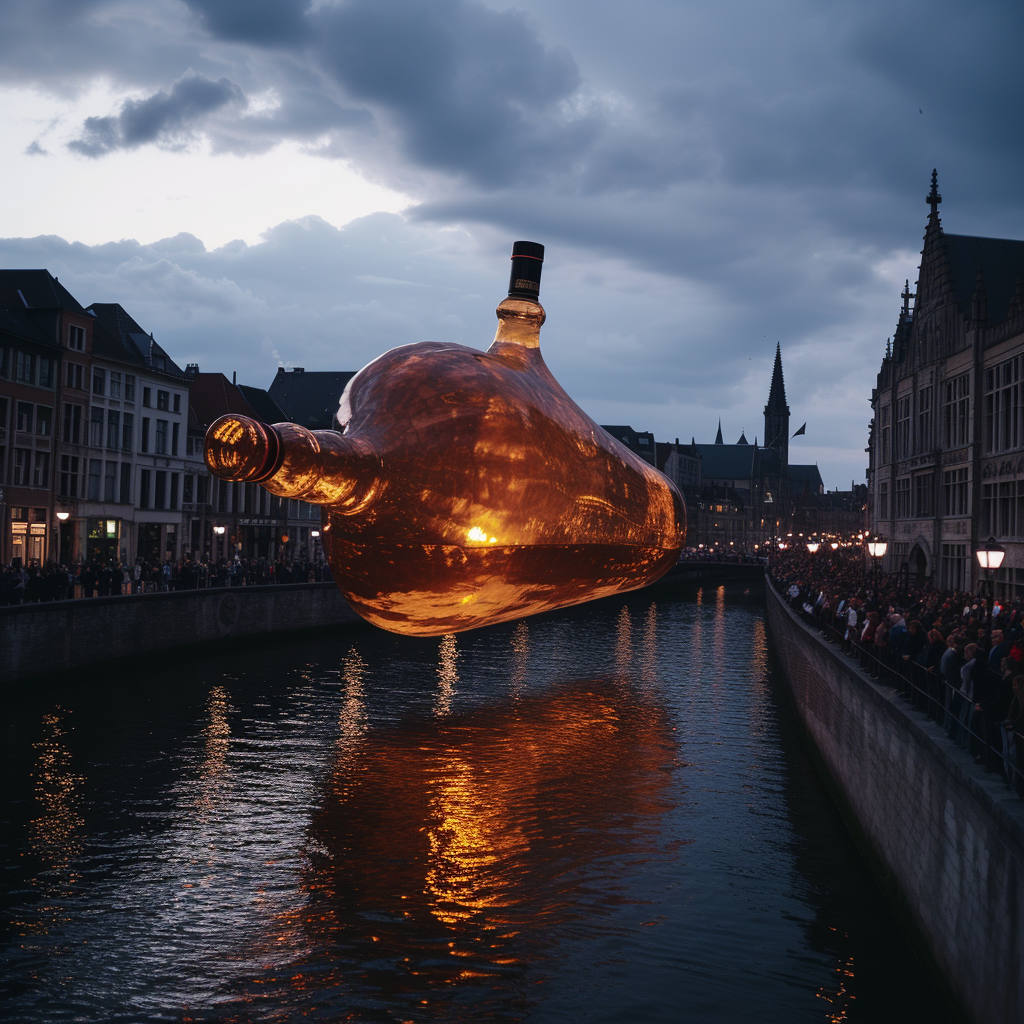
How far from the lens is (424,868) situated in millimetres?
15656

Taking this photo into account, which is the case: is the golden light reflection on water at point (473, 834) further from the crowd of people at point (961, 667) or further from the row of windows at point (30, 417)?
the row of windows at point (30, 417)

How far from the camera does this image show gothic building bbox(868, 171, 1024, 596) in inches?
1569

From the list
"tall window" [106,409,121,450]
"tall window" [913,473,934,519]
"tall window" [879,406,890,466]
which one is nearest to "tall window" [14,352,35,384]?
"tall window" [106,409,121,450]

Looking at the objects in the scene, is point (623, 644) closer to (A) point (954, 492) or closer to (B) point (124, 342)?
(A) point (954, 492)

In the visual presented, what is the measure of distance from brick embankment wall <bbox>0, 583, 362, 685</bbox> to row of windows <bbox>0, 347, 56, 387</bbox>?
689 inches

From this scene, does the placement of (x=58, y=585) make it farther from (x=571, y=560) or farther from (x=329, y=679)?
(x=571, y=560)

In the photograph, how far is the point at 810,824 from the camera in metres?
18.6

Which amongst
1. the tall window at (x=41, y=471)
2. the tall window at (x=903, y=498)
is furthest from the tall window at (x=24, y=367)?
the tall window at (x=903, y=498)

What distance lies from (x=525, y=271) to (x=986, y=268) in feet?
164

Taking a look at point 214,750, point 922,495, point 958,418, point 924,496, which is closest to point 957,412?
point 958,418

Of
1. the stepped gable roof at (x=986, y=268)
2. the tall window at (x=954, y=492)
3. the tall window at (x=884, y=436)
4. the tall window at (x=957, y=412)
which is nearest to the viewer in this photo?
the tall window at (x=957, y=412)

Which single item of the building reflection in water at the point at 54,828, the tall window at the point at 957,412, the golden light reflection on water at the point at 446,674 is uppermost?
the tall window at the point at 957,412

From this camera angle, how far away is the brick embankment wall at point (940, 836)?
8.66 meters

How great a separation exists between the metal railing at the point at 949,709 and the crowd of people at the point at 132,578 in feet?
62.5
